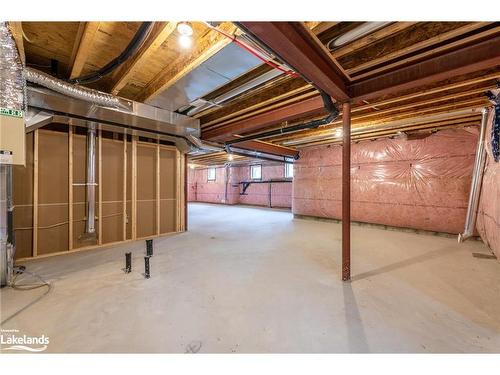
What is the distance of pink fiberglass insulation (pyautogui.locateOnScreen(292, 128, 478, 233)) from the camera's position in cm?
398

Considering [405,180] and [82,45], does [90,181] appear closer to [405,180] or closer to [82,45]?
[82,45]

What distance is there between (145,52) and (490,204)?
4.71m

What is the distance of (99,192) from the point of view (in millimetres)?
3428

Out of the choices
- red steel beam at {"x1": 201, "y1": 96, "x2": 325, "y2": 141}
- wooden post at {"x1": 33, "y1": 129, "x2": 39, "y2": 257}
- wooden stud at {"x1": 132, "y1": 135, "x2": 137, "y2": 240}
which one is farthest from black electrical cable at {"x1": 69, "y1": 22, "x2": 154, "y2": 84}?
red steel beam at {"x1": 201, "y1": 96, "x2": 325, "y2": 141}

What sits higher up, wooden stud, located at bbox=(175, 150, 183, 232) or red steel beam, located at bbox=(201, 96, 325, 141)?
red steel beam, located at bbox=(201, 96, 325, 141)

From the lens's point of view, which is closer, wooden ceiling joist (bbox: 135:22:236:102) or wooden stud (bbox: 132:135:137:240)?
wooden ceiling joist (bbox: 135:22:236:102)

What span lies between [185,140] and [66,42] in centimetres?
210

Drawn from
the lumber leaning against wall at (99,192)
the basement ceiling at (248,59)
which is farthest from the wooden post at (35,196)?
the basement ceiling at (248,59)

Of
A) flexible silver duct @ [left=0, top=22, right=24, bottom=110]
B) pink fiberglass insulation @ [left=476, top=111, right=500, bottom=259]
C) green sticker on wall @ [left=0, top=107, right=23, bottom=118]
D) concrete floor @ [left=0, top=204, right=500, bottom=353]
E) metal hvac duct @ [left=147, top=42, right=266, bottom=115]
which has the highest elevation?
metal hvac duct @ [left=147, top=42, right=266, bottom=115]

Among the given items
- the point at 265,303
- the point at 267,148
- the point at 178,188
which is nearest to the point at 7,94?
the point at 265,303

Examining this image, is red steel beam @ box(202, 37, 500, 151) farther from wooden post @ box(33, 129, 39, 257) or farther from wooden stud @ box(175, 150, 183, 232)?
wooden post @ box(33, 129, 39, 257)

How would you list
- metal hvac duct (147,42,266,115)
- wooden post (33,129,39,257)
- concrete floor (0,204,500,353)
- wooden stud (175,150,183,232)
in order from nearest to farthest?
concrete floor (0,204,500,353) → metal hvac duct (147,42,266,115) → wooden post (33,129,39,257) → wooden stud (175,150,183,232)

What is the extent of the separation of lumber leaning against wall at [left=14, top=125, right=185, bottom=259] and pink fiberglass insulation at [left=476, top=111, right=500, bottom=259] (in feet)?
16.6
